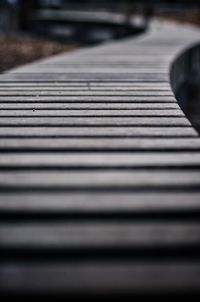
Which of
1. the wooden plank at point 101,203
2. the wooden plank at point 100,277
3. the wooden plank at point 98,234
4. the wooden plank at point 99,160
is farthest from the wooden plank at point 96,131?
the wooden plank at point 100,277

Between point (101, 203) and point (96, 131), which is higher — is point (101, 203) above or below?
above

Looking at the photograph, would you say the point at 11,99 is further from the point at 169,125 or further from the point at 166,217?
the point at 166,217

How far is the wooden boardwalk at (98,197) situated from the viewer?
1820mm

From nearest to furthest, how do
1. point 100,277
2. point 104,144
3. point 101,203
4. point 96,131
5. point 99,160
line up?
point 100,277
point 101,203
point 99,160
point 104,144
point 96,131

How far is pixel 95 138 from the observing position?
3.22 meters

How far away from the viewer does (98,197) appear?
2357mm

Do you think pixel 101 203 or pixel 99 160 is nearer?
pixel 101 203

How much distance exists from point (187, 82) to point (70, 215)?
8241mm

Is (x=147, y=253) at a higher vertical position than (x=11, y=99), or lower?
higher

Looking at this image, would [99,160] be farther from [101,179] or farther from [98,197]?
[98,197]

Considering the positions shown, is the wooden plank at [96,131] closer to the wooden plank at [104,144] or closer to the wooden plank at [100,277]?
the wooden plank at [104,144]

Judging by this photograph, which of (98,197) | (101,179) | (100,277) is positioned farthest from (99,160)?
(100,277)

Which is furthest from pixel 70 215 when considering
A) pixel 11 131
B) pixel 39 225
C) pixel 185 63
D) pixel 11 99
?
pixel 185 63

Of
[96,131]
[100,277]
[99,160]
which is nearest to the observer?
[100,277]
